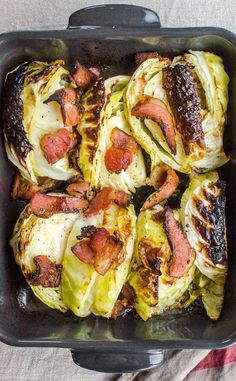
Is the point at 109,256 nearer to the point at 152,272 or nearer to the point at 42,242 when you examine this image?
the point at 152,272

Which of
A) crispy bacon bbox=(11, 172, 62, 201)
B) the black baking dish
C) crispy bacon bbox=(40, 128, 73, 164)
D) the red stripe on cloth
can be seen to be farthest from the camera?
the red stripe on cloth

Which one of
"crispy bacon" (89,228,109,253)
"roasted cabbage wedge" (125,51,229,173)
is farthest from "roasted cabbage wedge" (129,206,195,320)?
"roasted cabbage wedge" (125,51,229,173)

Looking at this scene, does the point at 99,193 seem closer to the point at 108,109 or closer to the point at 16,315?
the point at 108,109

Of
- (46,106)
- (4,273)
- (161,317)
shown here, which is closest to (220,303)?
(161,317)

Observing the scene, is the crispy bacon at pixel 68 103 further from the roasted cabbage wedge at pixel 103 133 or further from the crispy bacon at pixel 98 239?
the crispy bacon at pixel 98 239

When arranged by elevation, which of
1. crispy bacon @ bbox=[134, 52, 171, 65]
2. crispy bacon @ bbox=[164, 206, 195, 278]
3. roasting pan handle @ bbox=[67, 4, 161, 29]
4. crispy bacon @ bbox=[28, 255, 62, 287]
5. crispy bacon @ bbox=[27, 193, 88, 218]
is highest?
roasting pan handle @ bbox=[67, 4, 161, 29]

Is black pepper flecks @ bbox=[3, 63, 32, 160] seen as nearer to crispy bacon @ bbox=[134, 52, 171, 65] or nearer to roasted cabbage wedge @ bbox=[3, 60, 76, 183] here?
roasted cabbage wedge @ bbox=[3, 60, 76, 183]

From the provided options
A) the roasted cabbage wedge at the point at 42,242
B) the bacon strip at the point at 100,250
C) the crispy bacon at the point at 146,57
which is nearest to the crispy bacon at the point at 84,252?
the bacon strip at the point at 100,250
